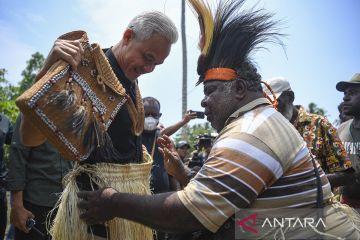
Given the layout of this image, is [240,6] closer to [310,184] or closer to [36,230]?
[310,184]

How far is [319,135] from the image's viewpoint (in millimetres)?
3584

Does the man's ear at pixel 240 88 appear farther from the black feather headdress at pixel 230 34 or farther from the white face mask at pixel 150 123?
the white face mask at pixel 150 123

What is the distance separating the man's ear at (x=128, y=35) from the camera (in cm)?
233

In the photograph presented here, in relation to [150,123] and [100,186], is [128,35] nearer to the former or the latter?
[100,186]

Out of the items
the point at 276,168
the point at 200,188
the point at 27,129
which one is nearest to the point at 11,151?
the point at 27,129

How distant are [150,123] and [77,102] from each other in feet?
9.61

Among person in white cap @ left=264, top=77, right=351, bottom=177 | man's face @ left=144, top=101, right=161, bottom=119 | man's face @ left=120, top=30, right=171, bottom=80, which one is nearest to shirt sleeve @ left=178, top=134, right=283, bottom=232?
man's face @ left=120, top=30, right=171, bottom=80

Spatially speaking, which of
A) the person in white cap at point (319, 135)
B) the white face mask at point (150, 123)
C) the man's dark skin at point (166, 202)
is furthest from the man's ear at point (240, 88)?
the white face mask at point (150, 123)

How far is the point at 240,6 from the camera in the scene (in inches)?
79.3

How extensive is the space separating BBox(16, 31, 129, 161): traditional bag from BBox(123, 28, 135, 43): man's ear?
1.42 ft

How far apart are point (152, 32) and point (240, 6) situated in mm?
613

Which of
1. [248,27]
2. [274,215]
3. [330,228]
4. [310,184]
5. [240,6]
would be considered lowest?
[330,228]

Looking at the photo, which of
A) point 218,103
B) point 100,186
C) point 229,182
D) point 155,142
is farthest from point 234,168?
point 155,142

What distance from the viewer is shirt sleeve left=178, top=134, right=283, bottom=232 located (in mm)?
1438
